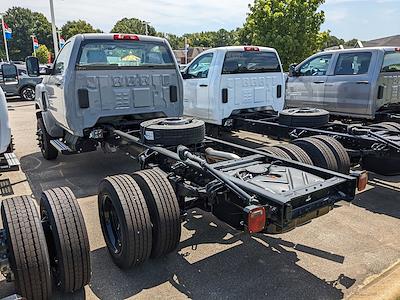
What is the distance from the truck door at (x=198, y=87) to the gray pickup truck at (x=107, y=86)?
48.4 inches

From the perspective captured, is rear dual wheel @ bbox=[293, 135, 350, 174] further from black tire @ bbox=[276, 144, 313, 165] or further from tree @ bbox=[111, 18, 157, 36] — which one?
tree @ bbox=[111, 18, 157, 36]

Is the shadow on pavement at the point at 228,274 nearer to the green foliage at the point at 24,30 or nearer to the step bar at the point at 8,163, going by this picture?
the step bar at the point at 8,163

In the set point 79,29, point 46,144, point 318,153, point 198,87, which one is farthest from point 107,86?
point 79,29

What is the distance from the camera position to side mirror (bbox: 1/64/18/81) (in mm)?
18011

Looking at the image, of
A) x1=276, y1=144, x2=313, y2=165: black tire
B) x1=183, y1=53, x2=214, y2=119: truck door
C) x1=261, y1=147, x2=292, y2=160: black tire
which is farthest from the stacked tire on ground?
x1=183, y1=53, x2=214, y2=119: truck door

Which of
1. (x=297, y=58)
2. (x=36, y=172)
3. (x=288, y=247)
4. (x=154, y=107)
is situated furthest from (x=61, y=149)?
(x=297, y=58)

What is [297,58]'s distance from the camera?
21656 mm

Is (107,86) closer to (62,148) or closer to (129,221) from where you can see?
(62,148)

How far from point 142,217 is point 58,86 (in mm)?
3691

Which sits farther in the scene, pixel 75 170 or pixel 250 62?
pixel 250 62

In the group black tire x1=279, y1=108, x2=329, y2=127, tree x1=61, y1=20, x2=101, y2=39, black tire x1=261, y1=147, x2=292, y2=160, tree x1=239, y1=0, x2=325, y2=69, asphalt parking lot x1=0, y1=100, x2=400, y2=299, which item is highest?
tree x1=61, y1=20, x2=101, y2=39

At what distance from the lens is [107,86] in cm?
581

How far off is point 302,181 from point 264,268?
0.90 metres

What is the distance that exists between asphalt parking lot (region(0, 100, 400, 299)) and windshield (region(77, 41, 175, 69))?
2.14 metres
